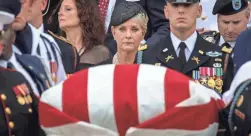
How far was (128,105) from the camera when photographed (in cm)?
280

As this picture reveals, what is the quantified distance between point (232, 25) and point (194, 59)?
94 cm

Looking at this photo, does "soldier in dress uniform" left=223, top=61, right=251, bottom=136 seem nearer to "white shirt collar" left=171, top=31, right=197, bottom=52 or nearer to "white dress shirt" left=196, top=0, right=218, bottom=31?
"white shirt collar" left=171, top=31, right=197, bottom=52

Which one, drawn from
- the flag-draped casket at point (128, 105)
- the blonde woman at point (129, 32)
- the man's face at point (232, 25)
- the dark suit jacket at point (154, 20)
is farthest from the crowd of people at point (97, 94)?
the dark suit jacket at point (154, 20)

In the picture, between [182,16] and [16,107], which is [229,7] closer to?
[182,16]

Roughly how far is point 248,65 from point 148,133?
1.67 ft

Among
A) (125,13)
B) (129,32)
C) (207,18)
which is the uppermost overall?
(125,13)

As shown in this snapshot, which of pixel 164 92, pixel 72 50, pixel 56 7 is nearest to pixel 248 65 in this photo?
pixel 164 92

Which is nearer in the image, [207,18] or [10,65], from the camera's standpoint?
[10,65]

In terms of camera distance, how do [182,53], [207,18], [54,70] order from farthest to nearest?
[207,18] → [182,53] → [54,70]

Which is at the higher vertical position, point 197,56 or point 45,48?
point 45,48

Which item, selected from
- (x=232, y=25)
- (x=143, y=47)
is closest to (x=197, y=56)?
(x=143, y=47)

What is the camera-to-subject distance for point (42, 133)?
3.19m

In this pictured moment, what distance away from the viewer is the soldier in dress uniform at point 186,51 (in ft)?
15.4

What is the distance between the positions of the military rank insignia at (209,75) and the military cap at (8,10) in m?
1.57
